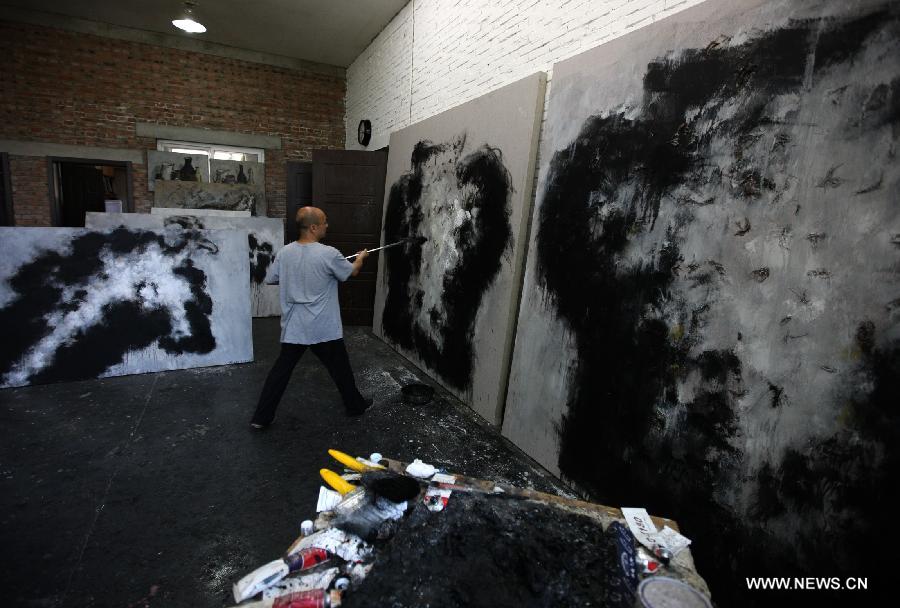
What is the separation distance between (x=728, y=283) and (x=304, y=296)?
2.72 meters

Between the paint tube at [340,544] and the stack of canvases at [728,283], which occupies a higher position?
the stack of canvases at [728,283]

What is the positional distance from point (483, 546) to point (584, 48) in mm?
3109

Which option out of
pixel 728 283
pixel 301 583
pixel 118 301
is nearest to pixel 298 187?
pixel 118 301

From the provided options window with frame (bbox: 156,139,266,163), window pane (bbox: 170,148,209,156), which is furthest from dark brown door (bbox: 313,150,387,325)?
window pane (bbox: 170,148,209,156)

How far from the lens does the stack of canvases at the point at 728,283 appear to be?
5.11 ft

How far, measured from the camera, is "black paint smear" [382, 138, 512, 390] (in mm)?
3645

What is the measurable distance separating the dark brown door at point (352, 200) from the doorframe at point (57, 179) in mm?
3775

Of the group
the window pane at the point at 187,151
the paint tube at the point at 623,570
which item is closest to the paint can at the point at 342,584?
the paint tube at the point at 623,570

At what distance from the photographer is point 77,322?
4.18m

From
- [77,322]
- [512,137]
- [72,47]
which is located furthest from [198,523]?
[72,47]

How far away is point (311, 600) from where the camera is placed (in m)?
1.13

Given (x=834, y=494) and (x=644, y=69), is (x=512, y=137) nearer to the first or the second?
(x=644, y=69)

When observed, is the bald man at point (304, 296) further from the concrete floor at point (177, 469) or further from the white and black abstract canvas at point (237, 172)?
the white and black abstract canvas at point (237, 172)

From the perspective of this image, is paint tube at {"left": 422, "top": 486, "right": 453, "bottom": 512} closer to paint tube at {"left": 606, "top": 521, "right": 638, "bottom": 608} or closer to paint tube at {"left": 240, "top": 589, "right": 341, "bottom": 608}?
paint tube at {"left": 240, "top": 589, "right": 341, "bottom": 608}
